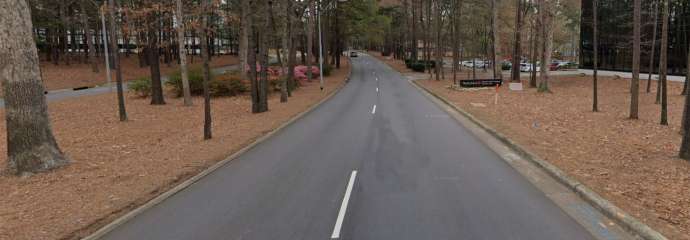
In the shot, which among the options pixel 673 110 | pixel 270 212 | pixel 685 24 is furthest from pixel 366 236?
pixel 685 24

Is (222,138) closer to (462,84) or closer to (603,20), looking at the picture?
(462,84)

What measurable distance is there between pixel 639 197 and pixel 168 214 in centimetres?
694

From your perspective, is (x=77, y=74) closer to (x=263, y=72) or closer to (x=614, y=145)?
(x=263, y=72)

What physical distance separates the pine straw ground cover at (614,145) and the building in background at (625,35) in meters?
9.19

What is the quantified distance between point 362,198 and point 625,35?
3720cm

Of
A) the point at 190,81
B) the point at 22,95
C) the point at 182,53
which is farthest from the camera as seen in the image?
the point at 190,81

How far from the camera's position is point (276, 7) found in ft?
109

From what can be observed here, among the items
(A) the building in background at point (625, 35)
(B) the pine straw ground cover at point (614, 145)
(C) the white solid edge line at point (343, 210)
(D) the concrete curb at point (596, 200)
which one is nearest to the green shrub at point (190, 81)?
(B) the pine straw ground cover at point (614, 145)

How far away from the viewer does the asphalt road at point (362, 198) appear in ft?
19.5

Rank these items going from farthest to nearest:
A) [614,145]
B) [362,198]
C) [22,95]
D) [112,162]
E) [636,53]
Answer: [636,53]
[614,145]
[112,162]
[22,95]
[362,198]

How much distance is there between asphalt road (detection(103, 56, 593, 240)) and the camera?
5953mm

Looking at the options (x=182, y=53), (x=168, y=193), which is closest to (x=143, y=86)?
(x=182, y=53)

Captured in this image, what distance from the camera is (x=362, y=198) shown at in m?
7.28

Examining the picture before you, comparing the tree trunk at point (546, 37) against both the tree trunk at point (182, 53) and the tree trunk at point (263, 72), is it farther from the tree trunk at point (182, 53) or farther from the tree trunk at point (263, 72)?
the tree trunk at point (182, 53)
